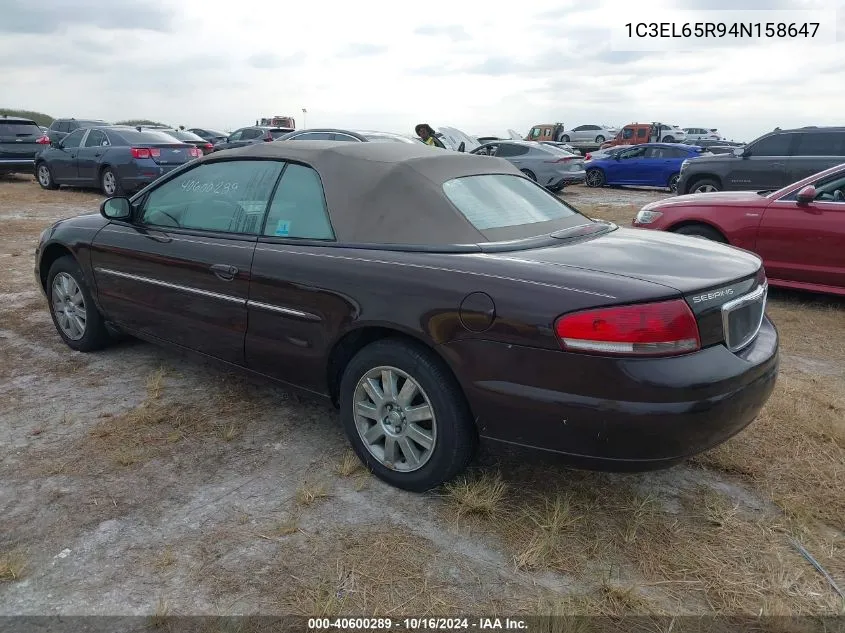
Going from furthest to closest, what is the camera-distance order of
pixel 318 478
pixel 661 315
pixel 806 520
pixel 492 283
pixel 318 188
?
pixel 318 188, pixel 318 478, pixel 806 520, pixel 492 283, pixel 661 315

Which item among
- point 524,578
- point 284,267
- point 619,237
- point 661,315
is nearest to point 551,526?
point 524,578

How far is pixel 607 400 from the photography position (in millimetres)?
2426

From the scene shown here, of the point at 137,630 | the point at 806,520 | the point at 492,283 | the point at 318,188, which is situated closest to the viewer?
the point at 137,630

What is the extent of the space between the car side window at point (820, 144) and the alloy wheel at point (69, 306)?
12332mm

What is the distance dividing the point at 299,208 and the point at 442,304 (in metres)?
1.09

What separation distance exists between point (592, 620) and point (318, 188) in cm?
222

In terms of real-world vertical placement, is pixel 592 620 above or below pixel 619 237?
below

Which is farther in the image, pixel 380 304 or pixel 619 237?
pixel 619 237

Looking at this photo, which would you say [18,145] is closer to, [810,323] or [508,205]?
[508,205]

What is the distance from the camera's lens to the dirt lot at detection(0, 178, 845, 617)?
2.38m

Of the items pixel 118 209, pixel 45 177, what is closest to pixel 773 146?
pixel 118 209

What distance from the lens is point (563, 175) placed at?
672 inches

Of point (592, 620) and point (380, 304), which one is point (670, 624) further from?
point (380, 304)

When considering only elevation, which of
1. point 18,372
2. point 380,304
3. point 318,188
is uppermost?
point 318,188
